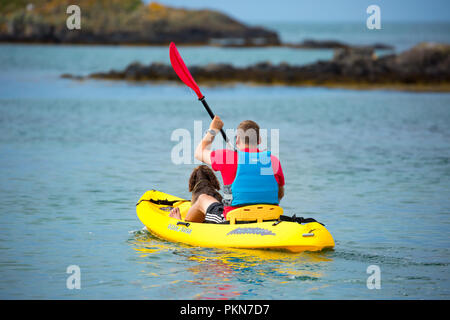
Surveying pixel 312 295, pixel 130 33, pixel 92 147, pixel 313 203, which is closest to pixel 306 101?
pixel 92 147

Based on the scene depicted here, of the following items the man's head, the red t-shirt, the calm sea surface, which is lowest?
the calm sea surface

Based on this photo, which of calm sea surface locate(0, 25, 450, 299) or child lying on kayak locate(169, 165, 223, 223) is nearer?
calm sea surface locate(0, 25, 450, 299)

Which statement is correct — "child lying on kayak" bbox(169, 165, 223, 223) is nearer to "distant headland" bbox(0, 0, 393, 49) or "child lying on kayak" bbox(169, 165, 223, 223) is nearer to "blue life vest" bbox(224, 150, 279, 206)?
"blue life vest" bbox(224, 150, 279, 206)

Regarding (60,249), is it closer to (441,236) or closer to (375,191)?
(441,236)

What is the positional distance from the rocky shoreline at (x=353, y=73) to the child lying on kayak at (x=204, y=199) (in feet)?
88.7

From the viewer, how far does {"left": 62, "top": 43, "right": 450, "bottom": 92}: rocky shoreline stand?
3634cm

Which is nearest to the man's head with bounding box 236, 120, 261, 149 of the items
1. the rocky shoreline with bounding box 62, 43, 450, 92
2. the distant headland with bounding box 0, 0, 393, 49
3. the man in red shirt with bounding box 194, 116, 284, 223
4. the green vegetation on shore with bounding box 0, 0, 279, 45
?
the man in red shirt with bounding box 194, 116, 284, 223

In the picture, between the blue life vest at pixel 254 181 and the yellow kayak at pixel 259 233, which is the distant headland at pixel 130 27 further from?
the blue life vest at pixel 254 181

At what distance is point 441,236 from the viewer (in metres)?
9.93

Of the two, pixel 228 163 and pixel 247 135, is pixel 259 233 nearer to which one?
pixel 228 163

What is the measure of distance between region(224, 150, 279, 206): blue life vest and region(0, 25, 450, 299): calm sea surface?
1.99ft

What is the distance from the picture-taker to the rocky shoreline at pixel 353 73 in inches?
1431
